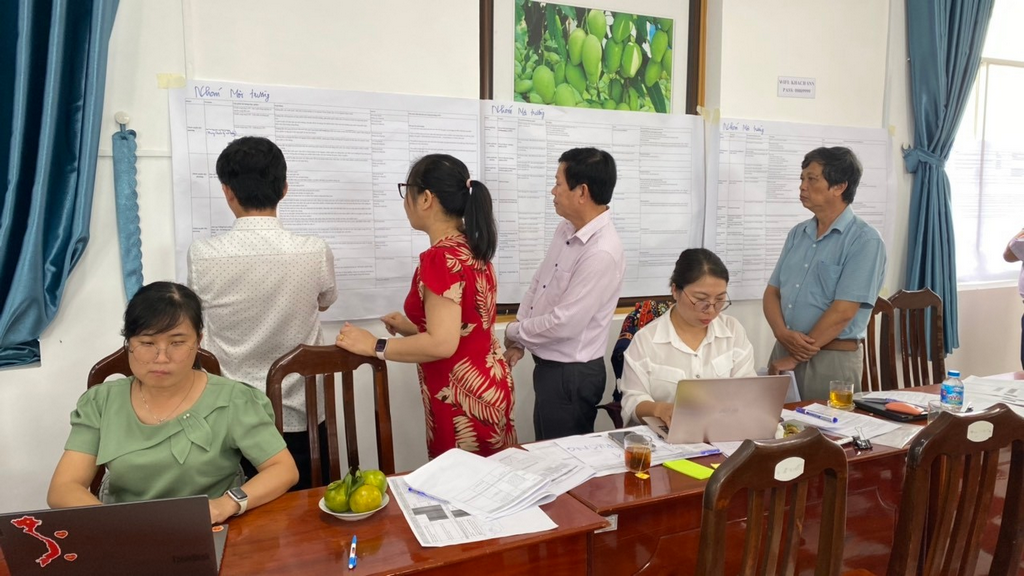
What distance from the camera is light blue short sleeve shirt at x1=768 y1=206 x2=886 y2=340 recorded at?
262 centimetres

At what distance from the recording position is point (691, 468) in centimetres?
173

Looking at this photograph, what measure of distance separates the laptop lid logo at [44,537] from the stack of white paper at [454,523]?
0.59m

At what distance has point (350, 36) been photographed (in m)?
2.64

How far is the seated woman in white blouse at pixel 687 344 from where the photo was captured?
83.8 inches

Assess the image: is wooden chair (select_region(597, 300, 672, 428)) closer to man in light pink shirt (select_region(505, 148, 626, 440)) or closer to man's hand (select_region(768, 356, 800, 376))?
man in light pink shirt (select_region(505, 148, 626, 440))

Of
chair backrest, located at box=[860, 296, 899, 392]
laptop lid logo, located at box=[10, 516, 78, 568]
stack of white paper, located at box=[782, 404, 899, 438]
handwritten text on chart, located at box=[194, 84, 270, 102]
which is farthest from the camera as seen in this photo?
chair backrest, located at box=[860, 296, 899, 392]

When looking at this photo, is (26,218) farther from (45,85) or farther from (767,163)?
(767,163)

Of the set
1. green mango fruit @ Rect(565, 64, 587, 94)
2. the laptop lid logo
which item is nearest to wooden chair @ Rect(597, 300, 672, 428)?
green mango fruit @ Rect(565, 64, 587, 94)

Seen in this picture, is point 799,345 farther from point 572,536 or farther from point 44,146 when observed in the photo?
point 44,146

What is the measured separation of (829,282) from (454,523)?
192cm

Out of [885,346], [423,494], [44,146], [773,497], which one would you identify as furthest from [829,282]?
[44,146]

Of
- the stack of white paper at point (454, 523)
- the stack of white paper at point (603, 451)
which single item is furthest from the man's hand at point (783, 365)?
the stack of white paper at point (454, 523)

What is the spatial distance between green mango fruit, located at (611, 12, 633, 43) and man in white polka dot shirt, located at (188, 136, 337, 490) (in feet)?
6.16

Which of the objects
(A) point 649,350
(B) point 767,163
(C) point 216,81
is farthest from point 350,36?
(B) point 767,163
